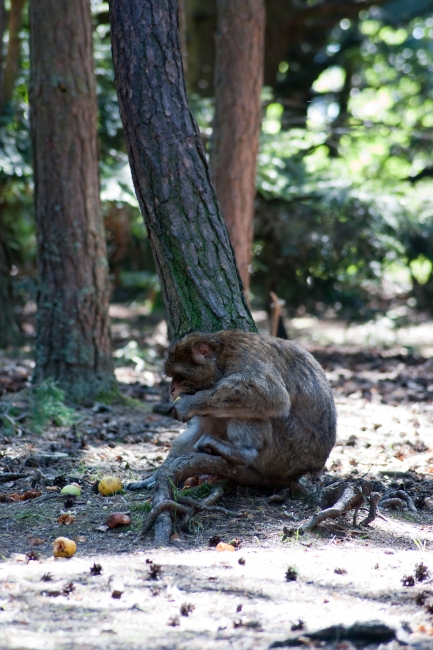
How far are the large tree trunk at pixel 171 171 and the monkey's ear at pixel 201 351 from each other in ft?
1.61

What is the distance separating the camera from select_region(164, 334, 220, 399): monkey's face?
17.5 ft

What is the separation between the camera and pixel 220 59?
34.0ft

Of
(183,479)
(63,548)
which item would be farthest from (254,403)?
(63,548)

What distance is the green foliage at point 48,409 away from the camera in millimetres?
7570

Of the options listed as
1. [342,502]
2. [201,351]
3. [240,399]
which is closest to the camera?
[342,502]

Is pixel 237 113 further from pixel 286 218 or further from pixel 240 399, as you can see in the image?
pixel 240 399

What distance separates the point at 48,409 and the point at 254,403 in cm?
327

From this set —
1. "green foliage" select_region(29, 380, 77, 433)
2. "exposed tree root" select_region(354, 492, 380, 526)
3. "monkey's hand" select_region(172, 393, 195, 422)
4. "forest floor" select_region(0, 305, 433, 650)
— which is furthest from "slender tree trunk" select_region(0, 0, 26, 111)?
"exposed tree root" select_region(354, 492, 380, 526)

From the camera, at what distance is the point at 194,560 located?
4.18 meters

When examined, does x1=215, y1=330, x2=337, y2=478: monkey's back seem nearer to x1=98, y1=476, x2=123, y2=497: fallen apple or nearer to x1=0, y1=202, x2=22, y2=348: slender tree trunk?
x1=98, y1=476, x2=123, y2=497: fallen apple

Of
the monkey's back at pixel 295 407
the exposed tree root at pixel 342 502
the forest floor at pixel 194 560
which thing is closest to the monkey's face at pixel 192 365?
the monkey's back at pixel 295 407

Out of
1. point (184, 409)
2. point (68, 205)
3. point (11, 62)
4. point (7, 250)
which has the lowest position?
point (184, 409)

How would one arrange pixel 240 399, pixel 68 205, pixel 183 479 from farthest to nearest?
pixel 68 205 → pixel 183 479 → pixel 240 399

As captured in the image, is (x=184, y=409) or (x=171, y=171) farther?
(x=171, y=171)
